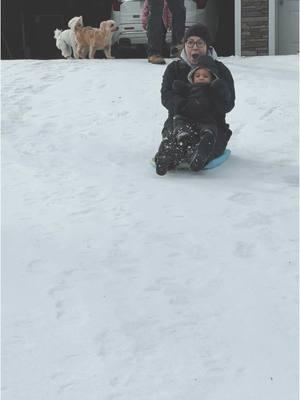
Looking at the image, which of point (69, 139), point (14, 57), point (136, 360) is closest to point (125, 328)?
point (136, 360)

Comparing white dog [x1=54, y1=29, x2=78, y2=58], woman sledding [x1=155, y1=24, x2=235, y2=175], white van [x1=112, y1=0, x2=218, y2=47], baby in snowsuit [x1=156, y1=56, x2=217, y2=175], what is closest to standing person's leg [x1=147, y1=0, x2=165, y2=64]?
white dog [x1=54, y1=29, x2=78, y2=58]

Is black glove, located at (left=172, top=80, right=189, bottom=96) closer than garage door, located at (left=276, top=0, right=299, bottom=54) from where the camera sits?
Yes

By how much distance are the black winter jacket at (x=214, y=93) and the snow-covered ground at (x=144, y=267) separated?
40cm

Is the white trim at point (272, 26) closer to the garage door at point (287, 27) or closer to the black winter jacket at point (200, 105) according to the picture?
the garage door at point (287, 27)

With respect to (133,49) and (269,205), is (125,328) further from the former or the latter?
(133,49)

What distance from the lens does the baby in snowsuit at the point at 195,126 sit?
4.67 meters

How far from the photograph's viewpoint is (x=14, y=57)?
15578mm

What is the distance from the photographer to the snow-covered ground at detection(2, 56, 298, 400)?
99.7 inches

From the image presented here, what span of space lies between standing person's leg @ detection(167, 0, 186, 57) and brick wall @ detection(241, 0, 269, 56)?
1987 millimetres

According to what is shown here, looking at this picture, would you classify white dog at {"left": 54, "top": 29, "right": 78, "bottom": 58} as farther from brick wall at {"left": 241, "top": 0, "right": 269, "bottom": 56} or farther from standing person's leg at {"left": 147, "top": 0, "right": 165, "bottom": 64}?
brick wall at {"left": 241, "top": 0, "right": 269, "bottom": 56}

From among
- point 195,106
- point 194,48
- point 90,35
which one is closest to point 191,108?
point 195,106

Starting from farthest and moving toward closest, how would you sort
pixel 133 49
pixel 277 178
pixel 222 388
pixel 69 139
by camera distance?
pixel 133 49 < pixel 69 139 < pixel 277 178 < pixel 222 388

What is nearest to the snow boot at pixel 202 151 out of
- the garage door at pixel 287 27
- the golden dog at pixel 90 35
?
the golden dog at pixel 90 35

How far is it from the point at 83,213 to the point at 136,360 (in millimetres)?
1570
